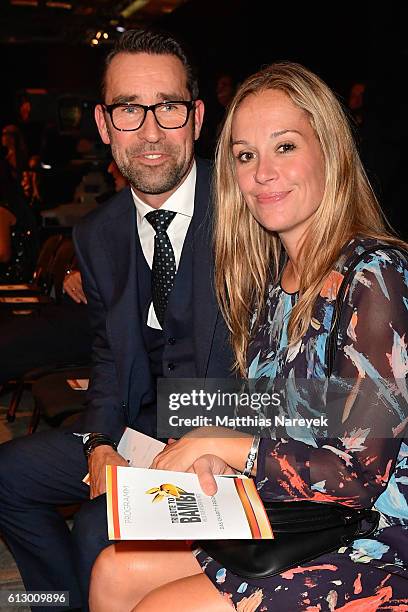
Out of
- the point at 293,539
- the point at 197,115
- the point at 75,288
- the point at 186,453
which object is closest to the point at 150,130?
the point at 197,115

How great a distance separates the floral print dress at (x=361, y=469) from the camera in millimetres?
1470

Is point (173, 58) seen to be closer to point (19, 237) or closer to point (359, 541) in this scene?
point (359, 541)

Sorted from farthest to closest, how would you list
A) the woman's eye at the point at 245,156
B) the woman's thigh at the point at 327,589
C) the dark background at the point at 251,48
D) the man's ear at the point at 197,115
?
the dark background at the point at 251,48 → the man's ear at the point at 197,115 → the woman's eye at the point at 245,156 → the woman's thigh at the point at 327,589

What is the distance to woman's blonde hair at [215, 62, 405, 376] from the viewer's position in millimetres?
1730

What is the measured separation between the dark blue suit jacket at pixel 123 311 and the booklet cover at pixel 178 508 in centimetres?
68

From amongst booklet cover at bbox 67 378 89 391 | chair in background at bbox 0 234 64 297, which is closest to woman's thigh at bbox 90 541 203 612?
booklet cover at bbox 67 378 89 391

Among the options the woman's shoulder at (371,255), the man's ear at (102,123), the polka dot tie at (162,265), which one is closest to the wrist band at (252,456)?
the woman's shoulder at (371,255)

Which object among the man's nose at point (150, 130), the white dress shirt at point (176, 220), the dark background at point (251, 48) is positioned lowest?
the white dress shirt at point (176, 220)

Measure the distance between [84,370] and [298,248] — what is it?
6.42 ft

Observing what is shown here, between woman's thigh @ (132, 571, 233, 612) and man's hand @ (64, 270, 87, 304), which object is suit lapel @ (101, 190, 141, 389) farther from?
man's hand @ (64, 270, 87, 304)

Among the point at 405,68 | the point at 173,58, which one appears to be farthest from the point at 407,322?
the point at 405,68

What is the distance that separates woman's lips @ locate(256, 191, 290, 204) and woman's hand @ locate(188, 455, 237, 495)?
0.59m

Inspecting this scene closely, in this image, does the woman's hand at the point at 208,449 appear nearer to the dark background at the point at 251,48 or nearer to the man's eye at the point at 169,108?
the dark background at the point at 251,48

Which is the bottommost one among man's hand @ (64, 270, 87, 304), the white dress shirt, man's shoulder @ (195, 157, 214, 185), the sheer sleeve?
man's hand @ (64, 270, 87, 304)
